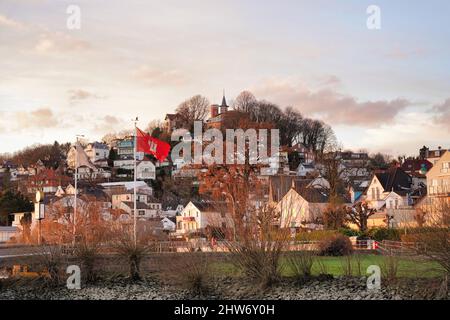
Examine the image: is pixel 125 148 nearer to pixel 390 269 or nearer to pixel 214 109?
pixel 214 109

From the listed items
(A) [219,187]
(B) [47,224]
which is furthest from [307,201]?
(B) [47,224]

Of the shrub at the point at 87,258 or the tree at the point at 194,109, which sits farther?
the tree at the point at 194,109

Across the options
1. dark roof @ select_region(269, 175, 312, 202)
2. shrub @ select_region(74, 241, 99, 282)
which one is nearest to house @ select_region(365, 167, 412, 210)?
dark roof @ select_region(269, 175, 312, 202)

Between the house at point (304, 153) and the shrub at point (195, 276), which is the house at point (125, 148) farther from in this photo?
the shrub at point (195, 276)

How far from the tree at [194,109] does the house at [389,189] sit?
236ft

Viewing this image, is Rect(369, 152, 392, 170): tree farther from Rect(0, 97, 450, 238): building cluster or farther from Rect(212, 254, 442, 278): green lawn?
Rect(212, 254, 442, 278): green lawn

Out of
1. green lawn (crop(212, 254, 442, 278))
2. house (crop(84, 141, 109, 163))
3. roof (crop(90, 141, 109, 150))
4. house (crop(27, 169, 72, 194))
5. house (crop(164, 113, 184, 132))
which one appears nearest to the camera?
green lawn (crop(212, 254, 442, 278))

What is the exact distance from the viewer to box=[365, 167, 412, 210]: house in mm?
92375

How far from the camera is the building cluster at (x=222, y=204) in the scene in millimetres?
70812

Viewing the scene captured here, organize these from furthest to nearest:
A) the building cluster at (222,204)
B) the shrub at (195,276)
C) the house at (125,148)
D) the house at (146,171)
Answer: the house at (125,148) < the house at (146,171) < the building cluster at (222,204) < the shrub at (195,276)

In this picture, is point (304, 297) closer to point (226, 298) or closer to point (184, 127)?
point (226, 298)

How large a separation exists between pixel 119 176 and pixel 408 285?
134 m

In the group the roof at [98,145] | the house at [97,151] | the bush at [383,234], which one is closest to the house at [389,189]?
the bush at [383,234]

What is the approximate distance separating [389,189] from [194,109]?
78425 millimetres
